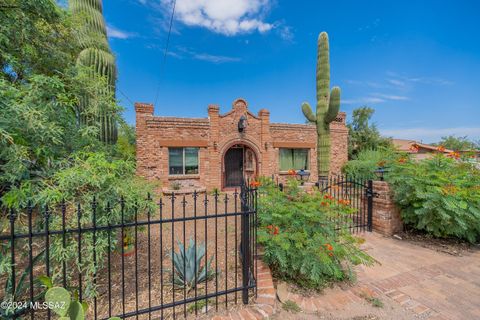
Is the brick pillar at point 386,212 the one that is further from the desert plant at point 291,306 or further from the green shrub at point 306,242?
the desert plant at point 291,306

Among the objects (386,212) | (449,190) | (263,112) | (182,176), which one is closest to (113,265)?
(386,212)

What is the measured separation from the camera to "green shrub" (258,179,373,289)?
2508 mm

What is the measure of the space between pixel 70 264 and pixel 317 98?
31.6 ft

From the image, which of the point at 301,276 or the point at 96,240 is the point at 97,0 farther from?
the point at 301,276

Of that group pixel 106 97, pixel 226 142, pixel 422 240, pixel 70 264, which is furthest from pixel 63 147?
pixel 226 142

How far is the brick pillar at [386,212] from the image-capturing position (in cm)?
447

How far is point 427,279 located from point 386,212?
1.75 m

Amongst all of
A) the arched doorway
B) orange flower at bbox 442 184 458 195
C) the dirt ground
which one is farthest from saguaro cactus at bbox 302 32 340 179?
the dirt ground

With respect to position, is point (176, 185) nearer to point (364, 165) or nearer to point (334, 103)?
point (334, 103)

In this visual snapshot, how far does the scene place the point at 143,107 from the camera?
8719mm

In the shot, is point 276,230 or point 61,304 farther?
point 276,230

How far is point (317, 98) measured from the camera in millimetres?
9117

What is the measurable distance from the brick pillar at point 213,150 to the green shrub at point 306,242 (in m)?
6.66

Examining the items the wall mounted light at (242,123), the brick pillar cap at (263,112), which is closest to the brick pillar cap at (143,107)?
the wall mounted light at (242,123)
